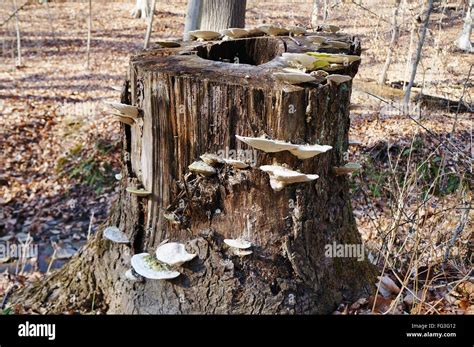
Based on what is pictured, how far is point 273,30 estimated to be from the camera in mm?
3600

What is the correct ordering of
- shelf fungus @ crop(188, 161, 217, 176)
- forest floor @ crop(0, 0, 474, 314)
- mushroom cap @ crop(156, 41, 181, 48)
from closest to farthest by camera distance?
1. shelf fungus @ crop(188, 161, 217, 176)
2. forest floor @ crop(0, 0, 474, 314)
3. mushroom cap @ crop(156, 41, 181, 48)

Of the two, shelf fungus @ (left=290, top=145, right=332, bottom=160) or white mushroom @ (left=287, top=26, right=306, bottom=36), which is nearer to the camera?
shelf fungus @ (left=290, top=145, right=332, bottom=160)

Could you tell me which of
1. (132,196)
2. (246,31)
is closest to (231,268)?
(132,196)

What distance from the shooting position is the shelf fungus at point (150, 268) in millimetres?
2494

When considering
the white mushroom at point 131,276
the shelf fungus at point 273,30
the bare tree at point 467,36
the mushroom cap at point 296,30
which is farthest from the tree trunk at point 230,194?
the bare tree at point 467,36

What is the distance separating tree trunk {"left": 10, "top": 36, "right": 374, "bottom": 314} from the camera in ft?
8.06

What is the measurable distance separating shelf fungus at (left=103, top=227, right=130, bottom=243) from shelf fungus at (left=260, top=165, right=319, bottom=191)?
1.01 metres

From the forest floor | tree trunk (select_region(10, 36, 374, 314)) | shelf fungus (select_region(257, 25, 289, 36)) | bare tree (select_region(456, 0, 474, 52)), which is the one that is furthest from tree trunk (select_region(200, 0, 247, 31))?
bare tree (select_region(456, 0, 474, 52))

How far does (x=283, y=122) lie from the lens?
243 cm

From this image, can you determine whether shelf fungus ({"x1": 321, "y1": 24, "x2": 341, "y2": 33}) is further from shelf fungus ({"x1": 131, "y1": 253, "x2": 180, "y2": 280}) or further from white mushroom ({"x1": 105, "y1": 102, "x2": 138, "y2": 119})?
shelf fungus ({"x1": 131, "y1": 253, "x2": 180, "y2": 280})

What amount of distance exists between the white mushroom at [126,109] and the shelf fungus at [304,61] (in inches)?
38.0

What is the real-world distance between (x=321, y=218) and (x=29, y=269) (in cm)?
409

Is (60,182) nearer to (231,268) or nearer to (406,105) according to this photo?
(231,268)

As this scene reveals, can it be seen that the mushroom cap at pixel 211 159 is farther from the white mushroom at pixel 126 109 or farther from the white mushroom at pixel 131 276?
the white mushroom at pixel 131 276
